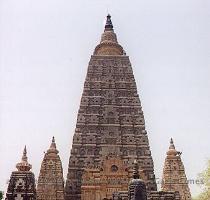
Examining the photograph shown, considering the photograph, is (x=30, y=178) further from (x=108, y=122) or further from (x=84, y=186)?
(x=108, y=122)

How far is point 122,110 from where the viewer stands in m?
44.8

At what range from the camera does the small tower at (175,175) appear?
42500 mm

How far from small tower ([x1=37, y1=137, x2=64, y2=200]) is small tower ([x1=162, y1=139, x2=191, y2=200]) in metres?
9.87

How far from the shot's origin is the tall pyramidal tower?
41.4m

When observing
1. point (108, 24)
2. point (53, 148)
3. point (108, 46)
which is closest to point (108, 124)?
point (53, 148)

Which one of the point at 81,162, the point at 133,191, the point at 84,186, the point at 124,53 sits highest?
the point at 124,53

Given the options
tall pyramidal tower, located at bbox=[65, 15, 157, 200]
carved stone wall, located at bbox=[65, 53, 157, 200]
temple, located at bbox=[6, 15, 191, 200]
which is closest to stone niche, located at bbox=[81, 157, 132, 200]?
temple, located at bbox=[6, 15, 191, 200]

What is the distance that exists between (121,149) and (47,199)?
8.02m

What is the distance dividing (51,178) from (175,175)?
38.2 ft

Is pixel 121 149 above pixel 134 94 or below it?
below

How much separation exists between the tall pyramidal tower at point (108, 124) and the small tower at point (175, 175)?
9.21ft

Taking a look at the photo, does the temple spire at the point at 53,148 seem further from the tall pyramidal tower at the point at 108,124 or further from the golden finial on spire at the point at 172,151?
the golden finial on spire at the point at 172,151

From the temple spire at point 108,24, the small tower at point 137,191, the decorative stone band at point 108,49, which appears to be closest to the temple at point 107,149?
the decorative stone band at point 108,49

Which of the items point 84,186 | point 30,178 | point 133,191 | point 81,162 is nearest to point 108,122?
point 81,162
